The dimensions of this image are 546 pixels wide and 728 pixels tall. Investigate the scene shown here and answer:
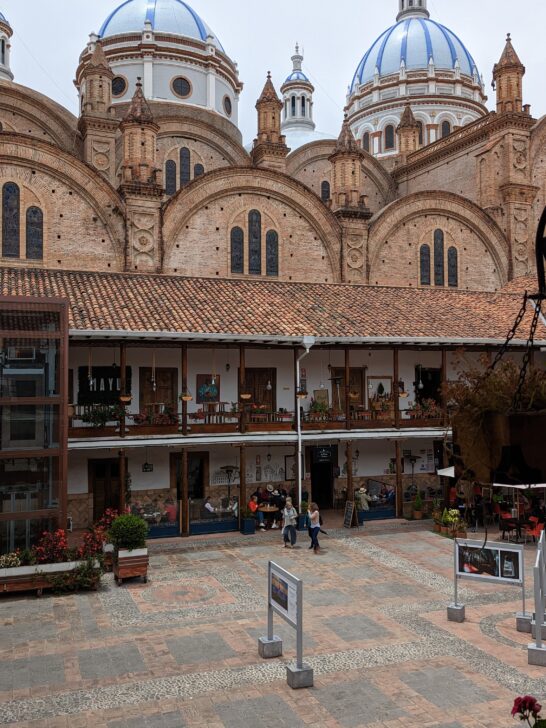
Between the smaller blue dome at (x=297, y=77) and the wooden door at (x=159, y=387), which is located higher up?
the smaller blue dome at (x=297, y=77)

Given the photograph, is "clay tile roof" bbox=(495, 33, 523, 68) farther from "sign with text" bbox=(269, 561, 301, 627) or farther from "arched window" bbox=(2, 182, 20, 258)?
"sign with text" bbox=(269, 561, 301, 627)

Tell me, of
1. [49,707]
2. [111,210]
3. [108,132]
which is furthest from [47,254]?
[49,707]

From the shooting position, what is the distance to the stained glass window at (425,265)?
108ft

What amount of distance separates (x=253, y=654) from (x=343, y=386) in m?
13.9

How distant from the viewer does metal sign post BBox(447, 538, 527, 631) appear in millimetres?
12289

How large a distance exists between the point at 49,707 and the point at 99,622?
3.44 metres

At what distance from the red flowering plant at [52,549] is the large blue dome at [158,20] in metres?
36.9

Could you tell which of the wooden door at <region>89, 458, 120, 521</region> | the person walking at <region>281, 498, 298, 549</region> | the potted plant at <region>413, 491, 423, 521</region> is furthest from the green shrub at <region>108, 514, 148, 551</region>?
the potted plant at <region>413, 491, 423, 521</region>

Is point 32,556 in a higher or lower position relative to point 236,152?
lower

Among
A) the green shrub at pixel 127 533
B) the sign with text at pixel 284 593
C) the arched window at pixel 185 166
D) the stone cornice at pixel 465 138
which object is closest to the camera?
the sign with text at pixel 284 593

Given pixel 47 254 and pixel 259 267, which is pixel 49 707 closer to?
pixel 47 254

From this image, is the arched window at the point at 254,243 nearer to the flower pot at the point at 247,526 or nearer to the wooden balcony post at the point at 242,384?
the wooden balcony post at the point at 242,384

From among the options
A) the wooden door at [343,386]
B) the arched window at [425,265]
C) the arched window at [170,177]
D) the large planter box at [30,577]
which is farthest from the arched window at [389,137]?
the large planter box at [30,577]

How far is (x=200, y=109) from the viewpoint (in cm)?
3878
